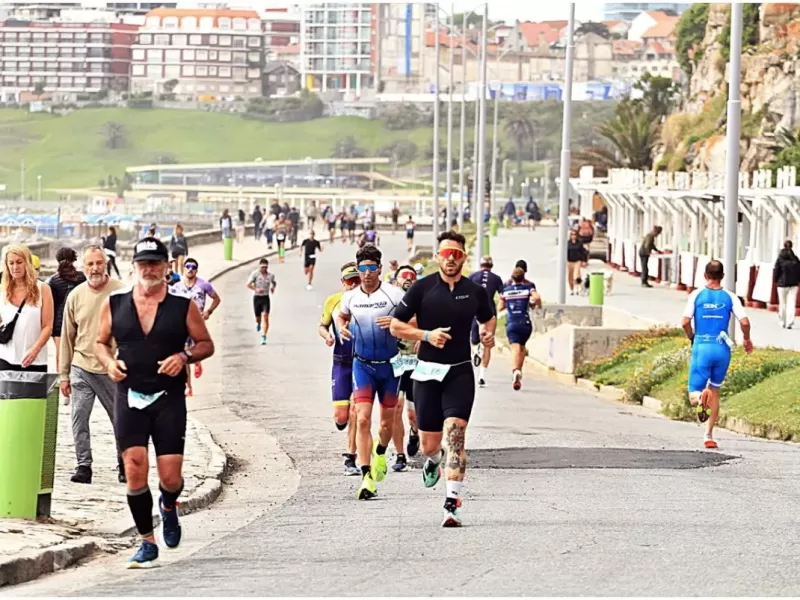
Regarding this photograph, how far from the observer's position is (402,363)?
1395 cm

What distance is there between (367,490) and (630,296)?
100ft

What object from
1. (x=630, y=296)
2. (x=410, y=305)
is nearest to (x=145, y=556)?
(x=410, y=305)

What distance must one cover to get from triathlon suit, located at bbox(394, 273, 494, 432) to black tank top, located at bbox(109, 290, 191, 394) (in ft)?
6.75

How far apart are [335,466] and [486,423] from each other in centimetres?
433

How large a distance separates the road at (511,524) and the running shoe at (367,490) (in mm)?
83

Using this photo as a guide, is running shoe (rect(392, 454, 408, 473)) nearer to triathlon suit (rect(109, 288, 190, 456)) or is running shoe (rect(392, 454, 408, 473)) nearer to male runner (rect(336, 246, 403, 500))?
male runner (rect(336, 246, 403, 500))

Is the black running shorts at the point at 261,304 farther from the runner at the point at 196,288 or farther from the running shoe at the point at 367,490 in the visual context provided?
the running shoe at the point at 367,490

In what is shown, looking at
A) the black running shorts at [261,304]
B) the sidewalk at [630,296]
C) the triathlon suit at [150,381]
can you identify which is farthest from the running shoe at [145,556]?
the black running shorts at [261,304]

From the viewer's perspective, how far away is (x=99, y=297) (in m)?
13.4

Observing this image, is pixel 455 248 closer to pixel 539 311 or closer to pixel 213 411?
pixel 213 411

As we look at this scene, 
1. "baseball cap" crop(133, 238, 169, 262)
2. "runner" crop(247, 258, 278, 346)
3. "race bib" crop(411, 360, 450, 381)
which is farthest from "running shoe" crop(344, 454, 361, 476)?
"runner" crop(247, 258, 278, 346)

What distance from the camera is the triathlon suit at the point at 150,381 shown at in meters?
10.2

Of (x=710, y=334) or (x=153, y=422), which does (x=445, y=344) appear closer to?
(x=153, y=422)

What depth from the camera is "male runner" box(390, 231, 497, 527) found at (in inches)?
461
